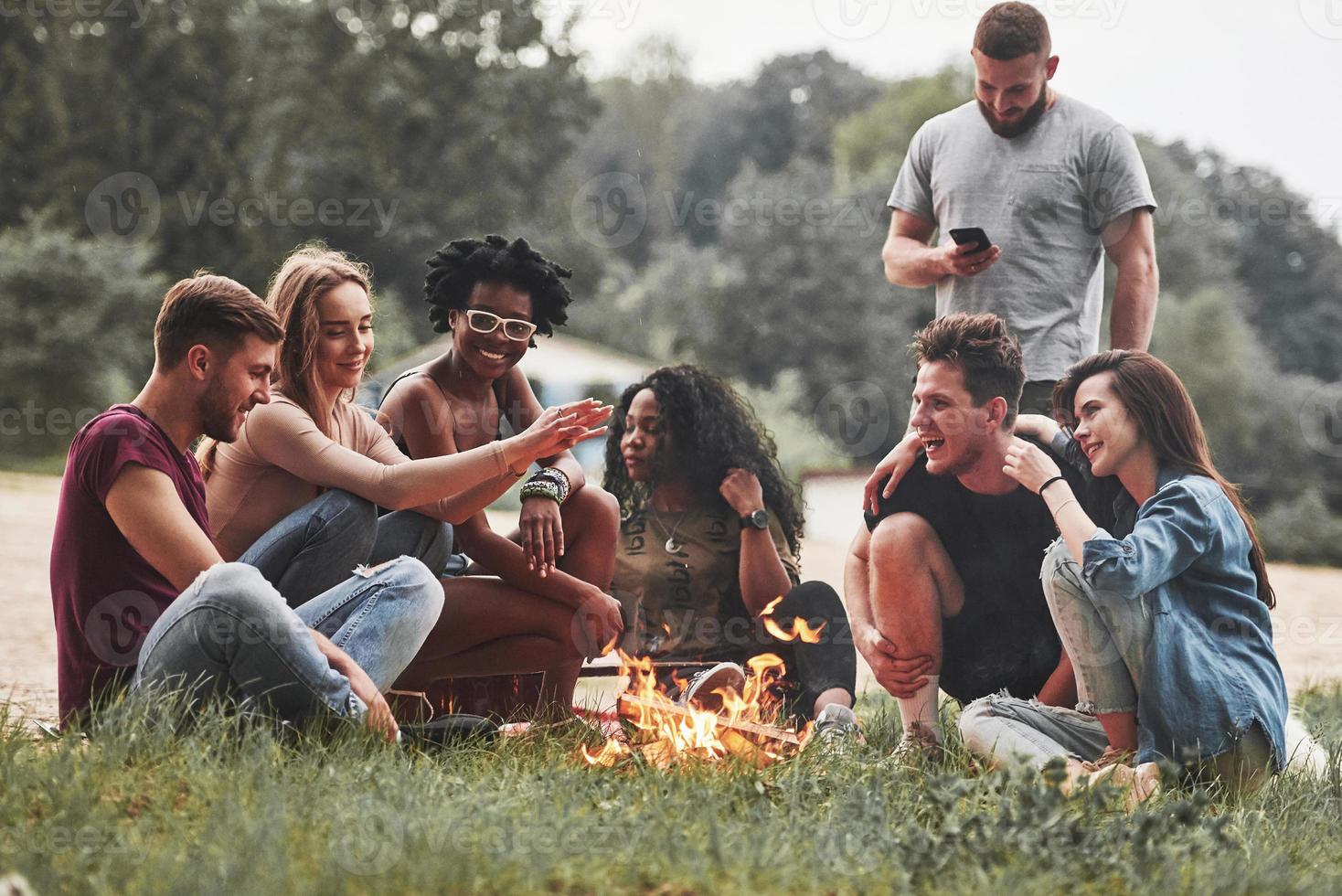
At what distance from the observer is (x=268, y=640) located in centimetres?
354

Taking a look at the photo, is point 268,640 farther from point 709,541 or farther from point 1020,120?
point 1020,120

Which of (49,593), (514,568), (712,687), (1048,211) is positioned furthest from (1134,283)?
(49,593)

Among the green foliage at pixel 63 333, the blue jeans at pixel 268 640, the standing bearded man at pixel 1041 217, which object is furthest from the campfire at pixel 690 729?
the green foliage at pixel 63 333

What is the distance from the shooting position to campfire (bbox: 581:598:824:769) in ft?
13.1

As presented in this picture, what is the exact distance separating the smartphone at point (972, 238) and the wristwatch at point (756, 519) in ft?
4.25

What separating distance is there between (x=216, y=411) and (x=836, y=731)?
2.16 meters

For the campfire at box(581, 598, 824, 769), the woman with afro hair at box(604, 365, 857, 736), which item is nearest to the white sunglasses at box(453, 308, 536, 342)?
the woman with afro hair at box(604, 365, 857, 736)

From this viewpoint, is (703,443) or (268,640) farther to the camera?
(703,443)

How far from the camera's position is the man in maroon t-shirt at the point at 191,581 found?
11.6 ft

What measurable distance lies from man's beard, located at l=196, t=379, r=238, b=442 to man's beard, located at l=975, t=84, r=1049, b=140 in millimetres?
2981

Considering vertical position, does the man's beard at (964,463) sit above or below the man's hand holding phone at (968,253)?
below

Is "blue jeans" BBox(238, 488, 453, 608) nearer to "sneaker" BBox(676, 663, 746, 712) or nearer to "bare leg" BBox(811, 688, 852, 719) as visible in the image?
"sneaker" BBox(676, 663, 746, 712)

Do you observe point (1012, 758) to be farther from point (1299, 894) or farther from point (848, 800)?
point (1299, 894)

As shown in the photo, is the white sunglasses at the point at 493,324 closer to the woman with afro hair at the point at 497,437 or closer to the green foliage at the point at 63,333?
the woman with afro hair at the point at 497,437
